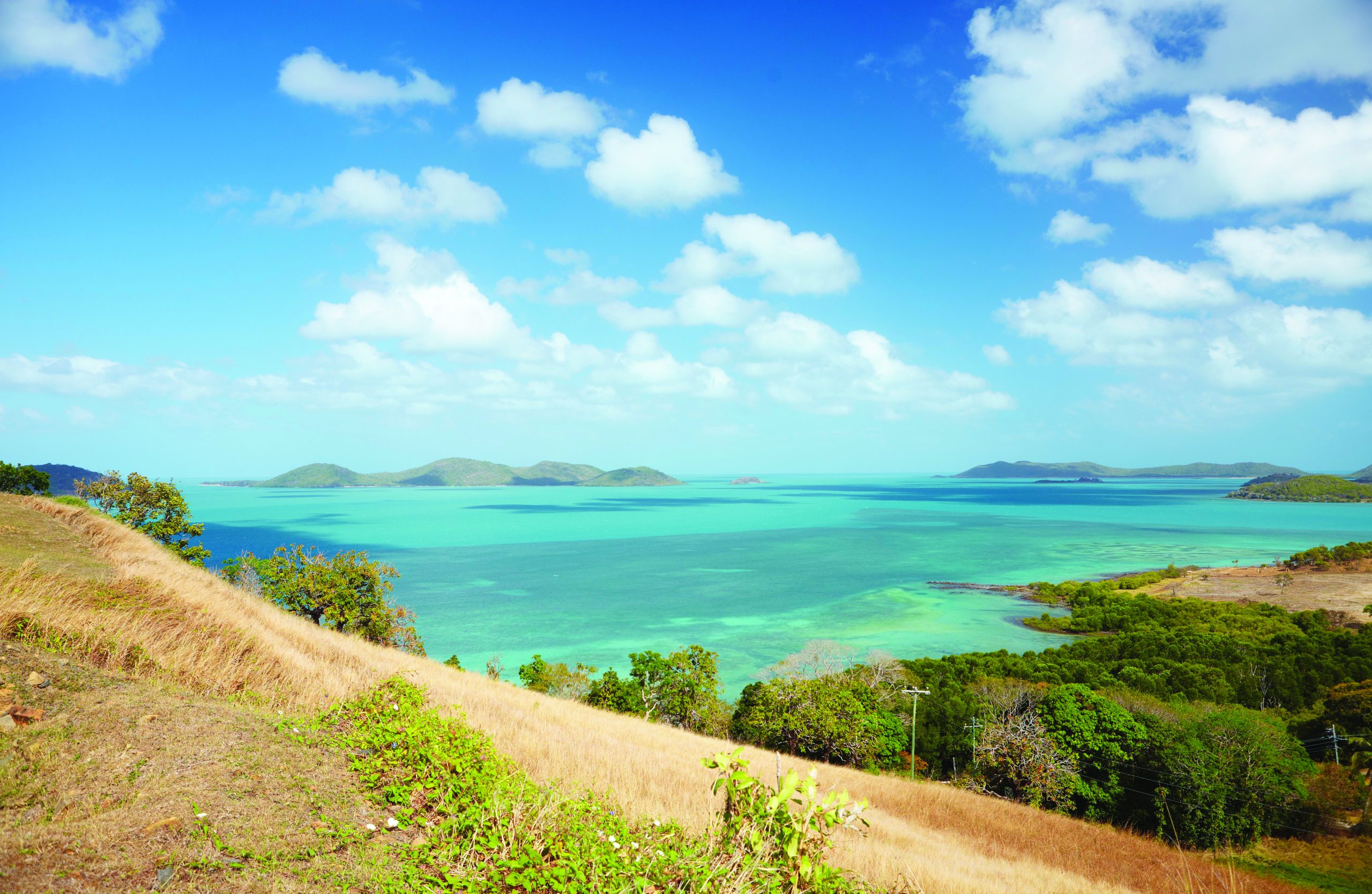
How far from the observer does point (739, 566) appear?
3957 inches

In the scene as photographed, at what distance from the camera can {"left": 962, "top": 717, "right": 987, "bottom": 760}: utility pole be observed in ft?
107

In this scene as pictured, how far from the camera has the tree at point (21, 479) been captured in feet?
122

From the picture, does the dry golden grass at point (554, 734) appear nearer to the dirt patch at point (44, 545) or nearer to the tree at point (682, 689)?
the dirt patch at point (44, 545)

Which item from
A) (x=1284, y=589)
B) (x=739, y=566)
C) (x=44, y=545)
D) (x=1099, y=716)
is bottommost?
(x=739, y=566)

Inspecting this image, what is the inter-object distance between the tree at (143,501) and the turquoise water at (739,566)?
22092 mm

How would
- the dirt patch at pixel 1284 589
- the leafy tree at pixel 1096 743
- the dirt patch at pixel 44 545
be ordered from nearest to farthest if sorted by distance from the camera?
1. the dirt patch at pixel 44 545
2. the leafy tree at pixel 1096 743
3. the dirt patch at pixel 1284 589

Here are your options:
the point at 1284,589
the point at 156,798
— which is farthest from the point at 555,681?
the point at 1284,589

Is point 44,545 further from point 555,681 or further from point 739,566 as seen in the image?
point 739,566

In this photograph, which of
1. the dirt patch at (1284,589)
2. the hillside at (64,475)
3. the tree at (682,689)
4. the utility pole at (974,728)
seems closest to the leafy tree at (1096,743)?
the utility pole at (974,728)

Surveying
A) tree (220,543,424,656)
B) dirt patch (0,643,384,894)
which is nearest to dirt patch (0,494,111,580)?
dirt patch (0,643,384,894)

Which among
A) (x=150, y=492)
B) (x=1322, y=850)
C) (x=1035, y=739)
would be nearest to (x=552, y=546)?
(x=150, y=492)

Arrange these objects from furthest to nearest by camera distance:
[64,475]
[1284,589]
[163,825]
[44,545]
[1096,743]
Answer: [64,475] < [1284,589] < [1096,743] < [44,545] < [163,825]

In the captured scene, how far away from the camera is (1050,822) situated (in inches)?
679

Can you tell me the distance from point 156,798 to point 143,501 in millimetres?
40512
